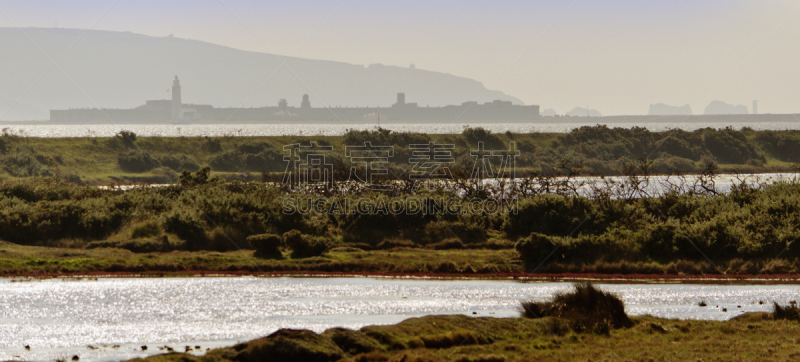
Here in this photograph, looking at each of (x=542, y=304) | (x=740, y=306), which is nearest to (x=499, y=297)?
(x=542, y=304)

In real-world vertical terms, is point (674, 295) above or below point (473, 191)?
below

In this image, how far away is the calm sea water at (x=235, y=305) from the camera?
1836 cm

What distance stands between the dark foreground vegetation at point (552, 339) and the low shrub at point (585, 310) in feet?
0.09

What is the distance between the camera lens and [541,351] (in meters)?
17.0

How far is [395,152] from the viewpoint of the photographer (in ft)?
324

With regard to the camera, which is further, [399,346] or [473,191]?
[473,191]

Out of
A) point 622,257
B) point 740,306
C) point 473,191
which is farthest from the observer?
point 473,191

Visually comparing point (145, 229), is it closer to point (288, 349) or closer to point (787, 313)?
point (288, 349)

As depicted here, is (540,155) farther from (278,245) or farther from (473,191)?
(278,245)

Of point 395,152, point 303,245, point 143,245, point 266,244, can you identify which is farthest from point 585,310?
point 395,152

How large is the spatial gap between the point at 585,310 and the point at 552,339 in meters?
2.70

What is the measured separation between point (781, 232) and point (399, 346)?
2432 centimetres

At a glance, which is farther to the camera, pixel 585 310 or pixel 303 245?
pixel 303 245

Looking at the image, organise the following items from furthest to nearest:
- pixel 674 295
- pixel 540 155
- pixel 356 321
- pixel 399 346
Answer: pixel 540 155, pixel 674 295, pixel 356 321, pixel 399 346
